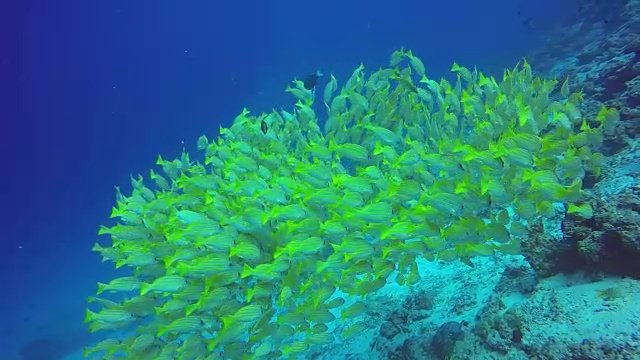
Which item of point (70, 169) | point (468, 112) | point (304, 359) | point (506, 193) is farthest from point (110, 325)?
point (70, 169)

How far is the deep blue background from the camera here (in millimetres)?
33906

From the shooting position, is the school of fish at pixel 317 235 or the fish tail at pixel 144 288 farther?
the fish tail at pixel 144 288

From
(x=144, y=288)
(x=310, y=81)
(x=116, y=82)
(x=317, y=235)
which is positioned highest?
(x=116, y=82)

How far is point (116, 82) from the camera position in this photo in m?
73.6

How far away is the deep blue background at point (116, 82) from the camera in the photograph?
1335 inches

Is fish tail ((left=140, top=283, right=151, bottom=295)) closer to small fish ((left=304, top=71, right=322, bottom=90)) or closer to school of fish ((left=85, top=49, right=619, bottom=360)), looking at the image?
school of fish ((left=85, top=49, right=619, bottom=360))

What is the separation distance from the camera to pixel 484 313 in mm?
5230

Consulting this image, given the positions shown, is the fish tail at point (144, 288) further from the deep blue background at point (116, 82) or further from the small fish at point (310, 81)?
the deep blue background at point (116, 82)

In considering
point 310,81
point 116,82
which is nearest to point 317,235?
point 310,81

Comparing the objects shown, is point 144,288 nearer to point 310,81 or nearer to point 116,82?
point 310,81

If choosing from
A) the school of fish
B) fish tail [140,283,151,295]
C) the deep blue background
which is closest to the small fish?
the school of fish

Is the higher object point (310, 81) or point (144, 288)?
point (310, 81)

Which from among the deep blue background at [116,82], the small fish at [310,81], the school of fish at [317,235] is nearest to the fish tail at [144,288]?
the school of fish at [317,235]

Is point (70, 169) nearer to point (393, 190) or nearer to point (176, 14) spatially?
point (176, 14)
